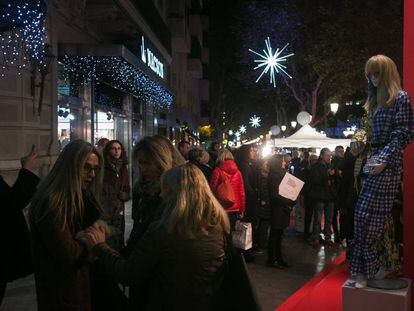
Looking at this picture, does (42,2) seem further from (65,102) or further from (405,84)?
(65,102)

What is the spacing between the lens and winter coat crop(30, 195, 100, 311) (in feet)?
9.22

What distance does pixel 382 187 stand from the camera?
3.92 metres

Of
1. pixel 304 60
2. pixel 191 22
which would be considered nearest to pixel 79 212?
pixel 304 60

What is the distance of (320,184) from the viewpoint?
32.9 feet

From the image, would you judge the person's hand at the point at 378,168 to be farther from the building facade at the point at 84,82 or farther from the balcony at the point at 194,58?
the balcony at the point at 194,58

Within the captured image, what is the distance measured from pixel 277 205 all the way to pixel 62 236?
5.75 meters

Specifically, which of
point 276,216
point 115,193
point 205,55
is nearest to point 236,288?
point 115,193

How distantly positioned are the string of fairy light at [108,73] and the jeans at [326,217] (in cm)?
514

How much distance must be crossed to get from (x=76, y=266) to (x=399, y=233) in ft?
10.3

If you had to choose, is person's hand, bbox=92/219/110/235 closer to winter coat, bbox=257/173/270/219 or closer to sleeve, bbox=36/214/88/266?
sleeve, bbox=36/214/88/266

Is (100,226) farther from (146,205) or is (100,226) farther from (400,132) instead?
(400,132)

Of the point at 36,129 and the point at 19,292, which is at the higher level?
the point at 36,129

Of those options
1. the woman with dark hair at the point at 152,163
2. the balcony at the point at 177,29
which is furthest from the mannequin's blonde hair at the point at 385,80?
the balcony at the point at 177,29

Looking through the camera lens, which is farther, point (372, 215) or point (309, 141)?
point (309, 141)
